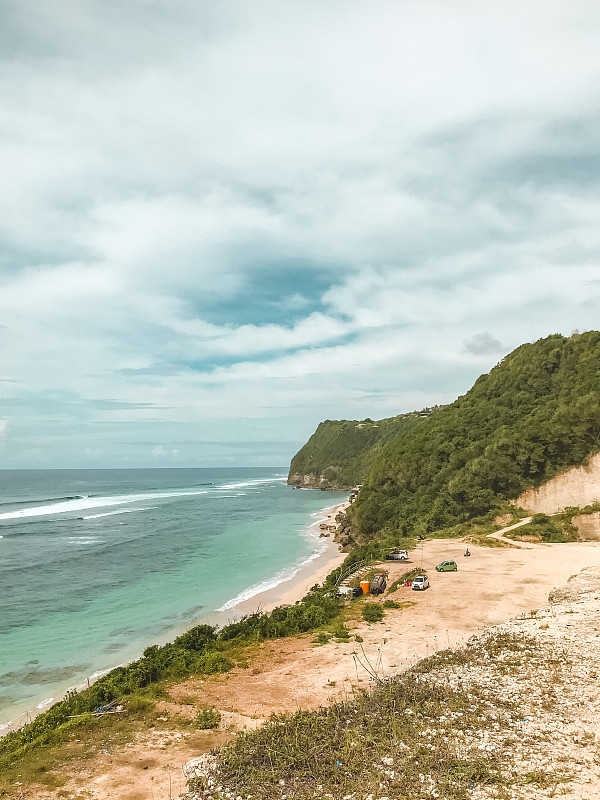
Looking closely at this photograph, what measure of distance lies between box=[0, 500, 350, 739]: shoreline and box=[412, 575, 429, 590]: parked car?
996 cm

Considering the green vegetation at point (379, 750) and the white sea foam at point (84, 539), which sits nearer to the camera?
the green vegetation at point (379, 750)

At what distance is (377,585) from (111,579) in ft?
86.3

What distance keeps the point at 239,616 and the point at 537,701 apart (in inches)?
933

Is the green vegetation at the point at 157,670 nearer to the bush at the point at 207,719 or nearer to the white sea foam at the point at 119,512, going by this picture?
the bush at the point at 207,719

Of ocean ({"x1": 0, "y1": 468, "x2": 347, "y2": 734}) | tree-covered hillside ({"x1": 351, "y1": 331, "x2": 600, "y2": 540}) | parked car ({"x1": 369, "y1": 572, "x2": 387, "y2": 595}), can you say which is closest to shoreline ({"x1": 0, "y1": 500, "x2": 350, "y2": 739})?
ocean ({"x1": 0, "y1": 468, "x2": 347, "y2": 734})

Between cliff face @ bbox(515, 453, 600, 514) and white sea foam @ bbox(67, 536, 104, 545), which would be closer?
cliff face @ bbox(515, 453, 600, 514)

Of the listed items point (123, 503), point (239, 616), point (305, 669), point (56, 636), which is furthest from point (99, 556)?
point (123, 503)

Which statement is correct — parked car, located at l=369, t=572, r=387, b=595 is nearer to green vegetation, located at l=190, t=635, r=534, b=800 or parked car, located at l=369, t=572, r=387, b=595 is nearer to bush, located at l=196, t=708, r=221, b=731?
green vegetation, located at l=190, t=635, r=534, b=800

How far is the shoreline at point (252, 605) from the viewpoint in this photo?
20.3 metres

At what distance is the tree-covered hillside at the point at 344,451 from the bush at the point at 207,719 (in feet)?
442

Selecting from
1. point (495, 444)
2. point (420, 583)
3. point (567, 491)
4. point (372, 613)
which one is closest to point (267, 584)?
point (420, 583)

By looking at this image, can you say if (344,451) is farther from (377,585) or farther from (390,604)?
(390,604)

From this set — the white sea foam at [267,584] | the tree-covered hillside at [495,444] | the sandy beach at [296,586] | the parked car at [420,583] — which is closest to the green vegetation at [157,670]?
the parked car at [420,583]

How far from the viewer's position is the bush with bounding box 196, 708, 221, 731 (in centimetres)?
1304
